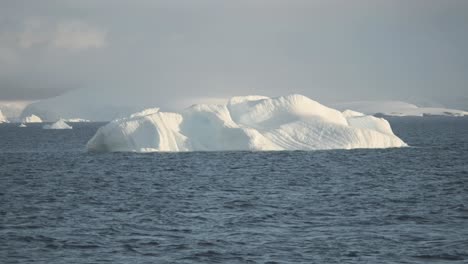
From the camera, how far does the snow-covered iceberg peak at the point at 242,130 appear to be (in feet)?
170

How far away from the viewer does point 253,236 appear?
72.4ft

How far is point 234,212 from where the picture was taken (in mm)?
27125

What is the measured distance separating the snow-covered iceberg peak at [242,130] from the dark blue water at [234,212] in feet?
9.67

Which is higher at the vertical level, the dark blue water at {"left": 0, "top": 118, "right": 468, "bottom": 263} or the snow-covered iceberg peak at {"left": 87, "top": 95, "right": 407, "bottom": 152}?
the snow-covered iceberg peak at {"left": 87, "top": 95, "right": 407, "bottom": 152}

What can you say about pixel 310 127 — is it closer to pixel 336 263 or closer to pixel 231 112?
pixel 231 112

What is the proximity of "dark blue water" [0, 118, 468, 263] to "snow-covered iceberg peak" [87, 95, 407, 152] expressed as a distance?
9.67ft

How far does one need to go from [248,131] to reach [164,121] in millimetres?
5635

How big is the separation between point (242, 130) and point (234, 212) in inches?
946

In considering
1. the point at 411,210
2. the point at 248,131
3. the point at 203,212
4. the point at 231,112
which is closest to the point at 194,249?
the point at 203,212

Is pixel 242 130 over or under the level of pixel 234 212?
over

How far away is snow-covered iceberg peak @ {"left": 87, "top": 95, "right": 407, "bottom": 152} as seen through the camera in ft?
170

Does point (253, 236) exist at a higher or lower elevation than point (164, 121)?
lower

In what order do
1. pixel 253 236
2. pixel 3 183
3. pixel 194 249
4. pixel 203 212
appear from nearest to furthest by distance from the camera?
pixel 194 249, pixel 253 236, pixel 203 212, pixel 3 183

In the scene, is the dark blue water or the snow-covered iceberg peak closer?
the dark blue water
